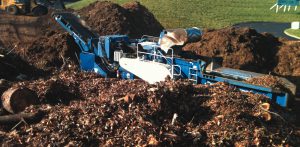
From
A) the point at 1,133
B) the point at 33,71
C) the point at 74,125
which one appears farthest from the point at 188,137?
the point at 33,71

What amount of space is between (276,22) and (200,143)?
98.5 ft

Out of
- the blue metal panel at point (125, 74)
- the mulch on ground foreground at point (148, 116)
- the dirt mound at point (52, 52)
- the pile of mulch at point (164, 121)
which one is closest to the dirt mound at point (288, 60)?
the mulch on ground foreground at point (148, 116)

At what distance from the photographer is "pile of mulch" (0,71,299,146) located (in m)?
9.57

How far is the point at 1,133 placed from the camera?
1038 cm

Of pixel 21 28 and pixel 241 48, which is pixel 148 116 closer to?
pixel 241 48

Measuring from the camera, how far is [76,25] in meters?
18.6

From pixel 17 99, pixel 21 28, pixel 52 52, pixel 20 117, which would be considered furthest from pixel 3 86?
pixel 21 28

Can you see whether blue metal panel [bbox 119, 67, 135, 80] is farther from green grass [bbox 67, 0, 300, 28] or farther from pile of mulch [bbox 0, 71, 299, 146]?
green grass [bbox 67, 0, 300, 28]

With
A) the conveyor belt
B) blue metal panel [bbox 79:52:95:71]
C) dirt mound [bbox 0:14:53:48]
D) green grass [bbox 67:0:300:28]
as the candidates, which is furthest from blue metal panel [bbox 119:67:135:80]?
green grass [bbox 67:0:300:28]

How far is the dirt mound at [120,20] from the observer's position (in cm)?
2412

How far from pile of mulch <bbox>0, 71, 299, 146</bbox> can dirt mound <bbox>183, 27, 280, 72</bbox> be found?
6.37 metres

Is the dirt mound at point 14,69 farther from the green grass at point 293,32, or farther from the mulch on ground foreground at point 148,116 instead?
the green grass at point 293,32

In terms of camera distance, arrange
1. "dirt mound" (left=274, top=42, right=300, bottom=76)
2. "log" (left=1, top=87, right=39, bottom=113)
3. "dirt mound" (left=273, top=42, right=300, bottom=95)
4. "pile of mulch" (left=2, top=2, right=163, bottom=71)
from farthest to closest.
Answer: "pile of mulch" (left=2, top=2, right=163, bottom=71) < "dirt mound" (left=274, top=42, right=300, bottom=76) < "dirt mound" (left=273, top=42, right=300, bottom=95) < "log" (left=1, top=87, right=39, bottom=113)

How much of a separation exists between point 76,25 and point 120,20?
240 inches
